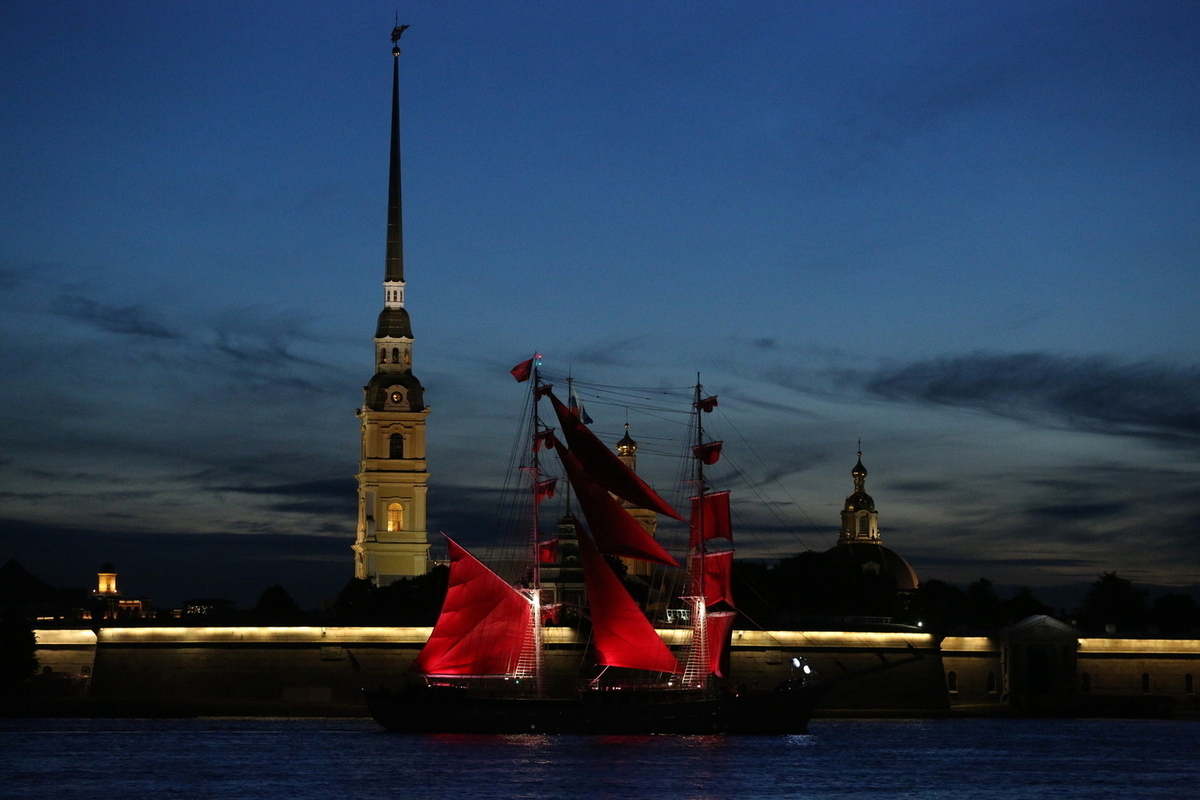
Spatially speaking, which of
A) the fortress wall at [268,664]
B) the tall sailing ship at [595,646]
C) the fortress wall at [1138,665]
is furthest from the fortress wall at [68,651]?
the fortress wall at [1138,665]

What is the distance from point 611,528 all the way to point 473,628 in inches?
287

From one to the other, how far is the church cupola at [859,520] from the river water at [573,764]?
64.3m

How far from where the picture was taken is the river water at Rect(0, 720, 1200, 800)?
→ 62844mm

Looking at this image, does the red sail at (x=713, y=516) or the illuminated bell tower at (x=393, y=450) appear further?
the illuminated bell tower at (x=393, y=450)

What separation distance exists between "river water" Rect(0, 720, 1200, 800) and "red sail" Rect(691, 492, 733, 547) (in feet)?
31.6

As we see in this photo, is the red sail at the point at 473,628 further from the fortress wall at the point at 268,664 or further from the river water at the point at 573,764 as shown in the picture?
the fortress wall at the point at 268,664

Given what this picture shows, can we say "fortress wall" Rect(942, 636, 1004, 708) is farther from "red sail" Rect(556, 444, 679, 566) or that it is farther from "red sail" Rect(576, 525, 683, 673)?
"red sail" Rect(576, 525, 683, 673)

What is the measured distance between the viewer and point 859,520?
157000 mm

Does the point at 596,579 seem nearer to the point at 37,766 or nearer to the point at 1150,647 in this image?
the point at 37,766

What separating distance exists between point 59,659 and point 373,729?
92.1 feet


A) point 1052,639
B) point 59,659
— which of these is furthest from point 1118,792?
point 59,659

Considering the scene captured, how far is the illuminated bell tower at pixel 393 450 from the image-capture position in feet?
468

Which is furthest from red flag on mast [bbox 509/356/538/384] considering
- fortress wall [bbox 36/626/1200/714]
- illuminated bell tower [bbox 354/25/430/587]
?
illuminated bell tower [bbox 354/25/430/587]

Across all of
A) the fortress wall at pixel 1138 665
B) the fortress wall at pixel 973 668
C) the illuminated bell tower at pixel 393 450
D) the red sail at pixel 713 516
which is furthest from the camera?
the illuminated bell tower at pixel 393 450
